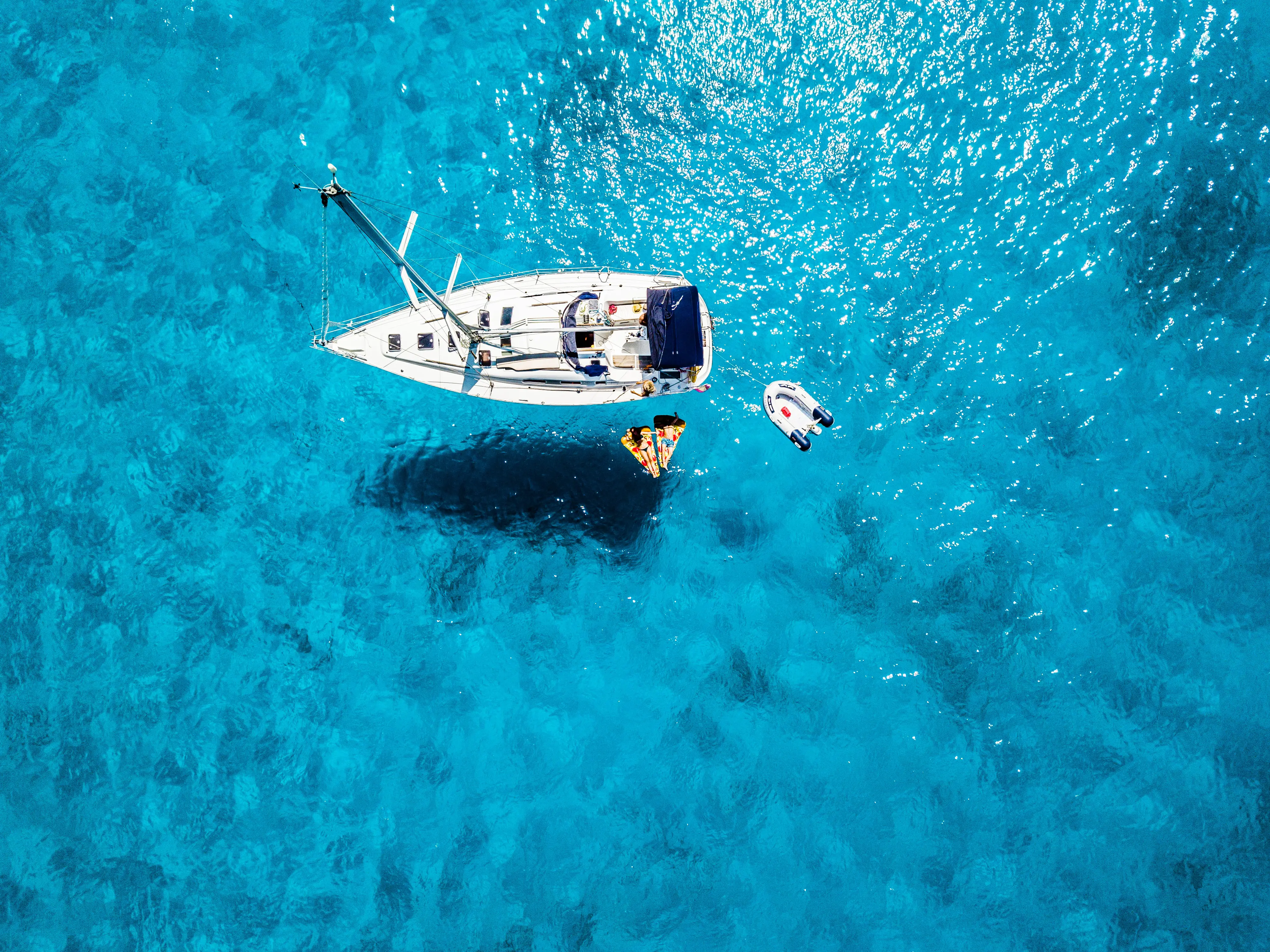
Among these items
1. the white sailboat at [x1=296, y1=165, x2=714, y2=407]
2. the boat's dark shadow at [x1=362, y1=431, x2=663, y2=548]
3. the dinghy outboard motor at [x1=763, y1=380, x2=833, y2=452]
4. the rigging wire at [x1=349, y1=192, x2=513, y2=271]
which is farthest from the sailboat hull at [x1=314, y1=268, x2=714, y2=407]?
the dinghy outboard motor at [x1=763, y1=380, x2=833, y2=452]

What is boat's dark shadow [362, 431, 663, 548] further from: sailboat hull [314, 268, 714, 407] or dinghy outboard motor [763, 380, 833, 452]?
dinghy outboard motor [763, 380, 833, 452]

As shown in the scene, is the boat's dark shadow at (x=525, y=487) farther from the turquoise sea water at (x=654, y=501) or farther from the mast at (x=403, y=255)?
the mast at (x=403, y=255)

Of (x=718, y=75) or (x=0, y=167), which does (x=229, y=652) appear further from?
(x=718, y=75)

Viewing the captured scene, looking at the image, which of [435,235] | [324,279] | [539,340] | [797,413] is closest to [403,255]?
[435,235]

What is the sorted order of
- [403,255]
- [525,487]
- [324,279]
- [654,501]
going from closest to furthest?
[403,255] → [654,501] → [525,487] → [324,279]

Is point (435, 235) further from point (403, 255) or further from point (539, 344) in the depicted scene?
point (539, 344)

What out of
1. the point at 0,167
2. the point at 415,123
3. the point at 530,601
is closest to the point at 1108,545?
the point at 530,601
